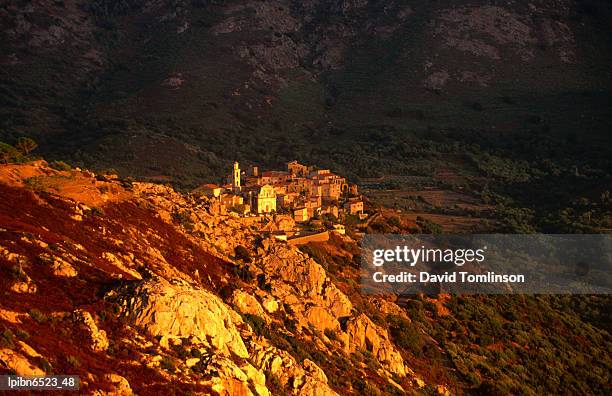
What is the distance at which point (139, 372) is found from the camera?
57.0 feet

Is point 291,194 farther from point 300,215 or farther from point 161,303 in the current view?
point 161,303

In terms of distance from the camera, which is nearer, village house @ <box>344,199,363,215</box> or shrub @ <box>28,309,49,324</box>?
shrub @ <box>28,309,49,324</box>

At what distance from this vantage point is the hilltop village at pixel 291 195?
4578 cm

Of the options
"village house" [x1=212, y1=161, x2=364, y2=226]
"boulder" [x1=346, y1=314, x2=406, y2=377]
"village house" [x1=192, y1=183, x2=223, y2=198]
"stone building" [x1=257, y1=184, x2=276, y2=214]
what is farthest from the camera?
"village house" [x1=192, y1=183, x2=223, y2=198]

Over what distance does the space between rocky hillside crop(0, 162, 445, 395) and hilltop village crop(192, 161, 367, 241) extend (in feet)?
27.7

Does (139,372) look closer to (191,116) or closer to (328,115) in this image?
(191,116)

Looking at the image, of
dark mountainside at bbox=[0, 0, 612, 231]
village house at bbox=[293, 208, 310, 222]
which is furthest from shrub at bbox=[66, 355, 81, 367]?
dark mountainside at bbox=[0, 0, 612, 231]

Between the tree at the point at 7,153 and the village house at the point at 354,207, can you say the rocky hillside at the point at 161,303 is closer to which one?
the tree at the point at 7,153

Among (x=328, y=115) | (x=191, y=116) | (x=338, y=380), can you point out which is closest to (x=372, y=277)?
(x=338, y=380)

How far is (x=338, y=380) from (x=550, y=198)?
65.6 m

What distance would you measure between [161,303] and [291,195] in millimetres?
30997

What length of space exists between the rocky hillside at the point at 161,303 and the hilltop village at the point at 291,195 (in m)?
8.45

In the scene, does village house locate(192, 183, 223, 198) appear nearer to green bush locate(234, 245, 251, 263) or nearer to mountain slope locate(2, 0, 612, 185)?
green bush locate(234, 245, 251, 263)

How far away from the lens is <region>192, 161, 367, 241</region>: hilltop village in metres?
45.8
